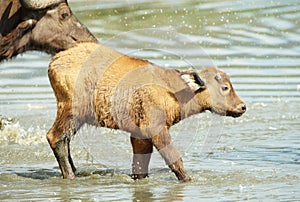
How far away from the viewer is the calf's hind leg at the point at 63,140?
11867 mm

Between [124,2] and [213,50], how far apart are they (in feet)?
21.1

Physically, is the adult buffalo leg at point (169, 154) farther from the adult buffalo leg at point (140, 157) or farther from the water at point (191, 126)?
the adult buffalo leg at point (140, 157)

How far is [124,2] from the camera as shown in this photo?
1037 inches

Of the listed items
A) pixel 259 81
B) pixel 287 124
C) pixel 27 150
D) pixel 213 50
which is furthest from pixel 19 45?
pixel 213 50

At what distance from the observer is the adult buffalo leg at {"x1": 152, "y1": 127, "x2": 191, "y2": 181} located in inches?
454

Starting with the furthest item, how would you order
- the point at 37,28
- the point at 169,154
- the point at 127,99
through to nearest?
1. the point at 37,28
2. the point at 127,99
3. the point at 169,154

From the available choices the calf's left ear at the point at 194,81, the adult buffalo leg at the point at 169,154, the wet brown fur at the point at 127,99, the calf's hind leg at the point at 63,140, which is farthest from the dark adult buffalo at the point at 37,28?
the adult buffalo leg at the point at 169,154

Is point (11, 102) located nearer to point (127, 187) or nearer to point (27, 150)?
point (27, 150)

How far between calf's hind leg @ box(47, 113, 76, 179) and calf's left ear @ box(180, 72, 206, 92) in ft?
4.09

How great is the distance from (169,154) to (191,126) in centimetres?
298

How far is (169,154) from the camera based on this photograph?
1155 centimetres

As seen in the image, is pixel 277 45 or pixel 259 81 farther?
pixel 277 45

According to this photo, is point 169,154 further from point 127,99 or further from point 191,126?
point 191,126

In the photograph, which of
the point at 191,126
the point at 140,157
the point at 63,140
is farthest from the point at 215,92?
the point at 191,126
